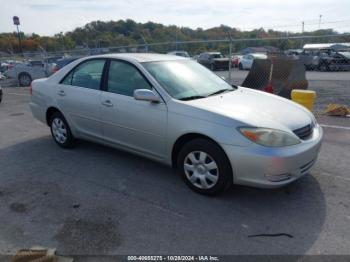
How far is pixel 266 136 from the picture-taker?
10.7ft

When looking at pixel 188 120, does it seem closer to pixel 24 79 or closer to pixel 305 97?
pixel 305 97

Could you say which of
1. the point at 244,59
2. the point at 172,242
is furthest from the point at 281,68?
the point at 244,59

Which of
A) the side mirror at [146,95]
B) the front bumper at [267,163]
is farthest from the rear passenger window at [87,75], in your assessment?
the front bumper at [267,163]

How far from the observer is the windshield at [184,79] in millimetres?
3988

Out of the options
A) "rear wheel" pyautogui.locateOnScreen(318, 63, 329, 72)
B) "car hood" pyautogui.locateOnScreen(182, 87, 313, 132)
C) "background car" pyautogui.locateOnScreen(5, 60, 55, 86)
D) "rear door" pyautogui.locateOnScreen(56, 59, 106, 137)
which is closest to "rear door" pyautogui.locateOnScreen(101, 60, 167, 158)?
"rear door" pyautogui.locateOnScreen(56, 59, 106, 137)

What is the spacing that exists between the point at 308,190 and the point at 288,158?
2.85 ft

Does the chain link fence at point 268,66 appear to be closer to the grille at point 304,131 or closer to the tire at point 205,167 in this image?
the grille at point 304,131

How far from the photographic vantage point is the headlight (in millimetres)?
3252

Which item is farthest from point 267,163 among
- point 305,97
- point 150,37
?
point 150,37

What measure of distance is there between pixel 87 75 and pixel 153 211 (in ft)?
8.23

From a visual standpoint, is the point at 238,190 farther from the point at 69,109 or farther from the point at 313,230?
the point at 69,109

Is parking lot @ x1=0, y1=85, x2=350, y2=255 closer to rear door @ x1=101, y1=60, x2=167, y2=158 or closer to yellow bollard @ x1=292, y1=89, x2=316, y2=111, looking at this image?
rear door @ x1=101, y1=60, x2=167, y2=158

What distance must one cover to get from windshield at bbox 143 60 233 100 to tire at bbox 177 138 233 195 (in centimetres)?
68

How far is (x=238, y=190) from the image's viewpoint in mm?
3852
